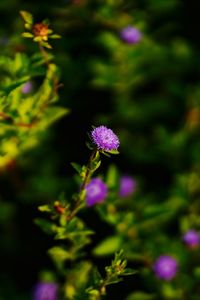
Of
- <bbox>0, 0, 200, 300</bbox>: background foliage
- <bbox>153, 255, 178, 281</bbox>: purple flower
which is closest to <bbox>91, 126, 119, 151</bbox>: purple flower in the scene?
<bbox>0, 0, 200, 300</bbox>: background foliage

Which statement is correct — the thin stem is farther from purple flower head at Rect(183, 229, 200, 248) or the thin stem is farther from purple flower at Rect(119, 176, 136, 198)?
purple flower at Rect(119, 176, 136, 198)

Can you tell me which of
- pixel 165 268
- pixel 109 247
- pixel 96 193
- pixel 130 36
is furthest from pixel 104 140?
pixel 130 36

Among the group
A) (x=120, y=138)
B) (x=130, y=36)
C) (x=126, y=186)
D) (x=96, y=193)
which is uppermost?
(x=130, y=36)

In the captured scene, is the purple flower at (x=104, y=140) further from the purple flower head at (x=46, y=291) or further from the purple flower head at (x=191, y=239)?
the purple flower head at (x=46, y=291)

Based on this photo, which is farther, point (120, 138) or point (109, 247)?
point (120, 138)

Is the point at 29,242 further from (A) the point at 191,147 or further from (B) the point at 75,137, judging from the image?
(A) the point at 191,147

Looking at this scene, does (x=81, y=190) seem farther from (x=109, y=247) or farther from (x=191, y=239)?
(x=191, y=239)

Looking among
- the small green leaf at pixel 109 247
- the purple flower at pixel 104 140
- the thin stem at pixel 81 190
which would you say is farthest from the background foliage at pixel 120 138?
the purple flower at pixel 104 140
